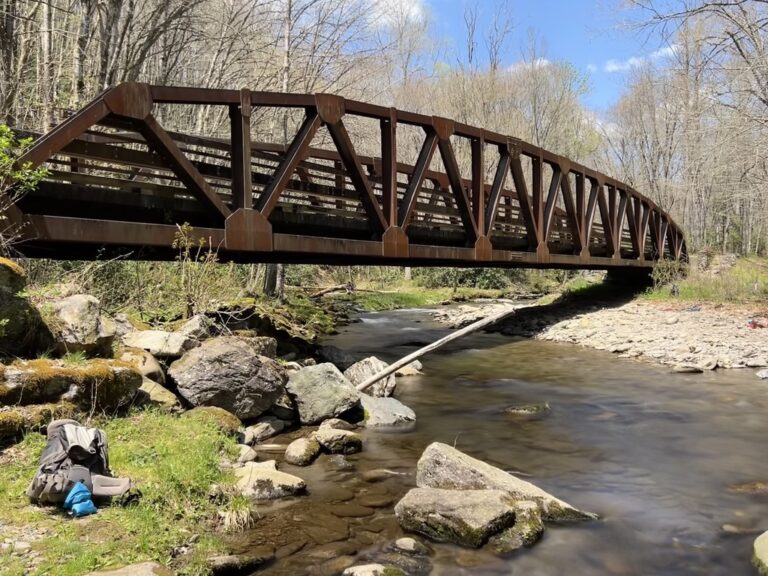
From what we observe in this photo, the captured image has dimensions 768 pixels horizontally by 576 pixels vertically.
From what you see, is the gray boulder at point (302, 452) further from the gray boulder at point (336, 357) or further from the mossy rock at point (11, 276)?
the gray boulder at point (336, 357)

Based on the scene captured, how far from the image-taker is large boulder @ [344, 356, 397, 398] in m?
10.6

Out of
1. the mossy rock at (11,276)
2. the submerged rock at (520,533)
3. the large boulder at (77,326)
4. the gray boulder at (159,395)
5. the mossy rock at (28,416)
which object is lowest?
the submerged rock at (520,533)

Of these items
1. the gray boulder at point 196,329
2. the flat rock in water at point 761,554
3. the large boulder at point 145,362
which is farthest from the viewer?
the gray boulder at point 196,329

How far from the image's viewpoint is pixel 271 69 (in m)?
20.2

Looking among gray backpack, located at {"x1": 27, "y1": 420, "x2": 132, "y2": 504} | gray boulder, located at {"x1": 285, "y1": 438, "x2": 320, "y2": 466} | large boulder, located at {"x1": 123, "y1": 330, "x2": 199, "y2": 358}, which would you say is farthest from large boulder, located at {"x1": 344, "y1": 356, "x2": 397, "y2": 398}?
gray backpack, located at {"x1": 27, "y1": 420, "x2": 132, "y2": 504}

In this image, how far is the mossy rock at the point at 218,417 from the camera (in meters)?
7.03

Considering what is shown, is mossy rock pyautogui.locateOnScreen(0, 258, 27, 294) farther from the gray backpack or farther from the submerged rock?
the submerged rock

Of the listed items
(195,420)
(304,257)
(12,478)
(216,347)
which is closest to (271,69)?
(304,257)

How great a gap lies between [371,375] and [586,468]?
14.7 ft

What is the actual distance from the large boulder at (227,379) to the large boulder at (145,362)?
17 centimetres

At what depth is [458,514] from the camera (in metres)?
5.12

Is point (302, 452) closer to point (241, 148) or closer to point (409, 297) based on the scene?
point (241, 148)

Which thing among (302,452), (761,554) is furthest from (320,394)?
(761,554)

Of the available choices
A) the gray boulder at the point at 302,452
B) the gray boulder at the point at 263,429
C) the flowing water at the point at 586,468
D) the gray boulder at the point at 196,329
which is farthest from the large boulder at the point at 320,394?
the gray boulder at the point at 196,329
